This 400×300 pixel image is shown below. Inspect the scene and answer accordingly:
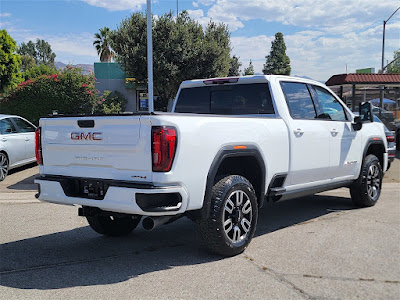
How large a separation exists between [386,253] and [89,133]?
345 centimetres

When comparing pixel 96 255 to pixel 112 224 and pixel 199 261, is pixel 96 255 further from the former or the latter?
pixel 199 261

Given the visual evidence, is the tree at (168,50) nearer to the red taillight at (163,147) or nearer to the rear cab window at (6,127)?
the rear cab window at (6,127)

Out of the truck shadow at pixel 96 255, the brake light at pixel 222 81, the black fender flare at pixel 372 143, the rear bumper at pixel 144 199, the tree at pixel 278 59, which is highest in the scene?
the tree at pixel 278 59

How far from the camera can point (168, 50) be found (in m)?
21.8

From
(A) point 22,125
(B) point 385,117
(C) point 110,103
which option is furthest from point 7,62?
(B) point 385,117

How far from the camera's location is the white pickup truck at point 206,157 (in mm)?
3891

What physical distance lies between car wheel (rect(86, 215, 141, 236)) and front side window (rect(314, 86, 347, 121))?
3091 millimetres

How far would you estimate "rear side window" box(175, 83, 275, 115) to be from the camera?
5566 mm

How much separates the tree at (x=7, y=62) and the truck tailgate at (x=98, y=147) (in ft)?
69.4

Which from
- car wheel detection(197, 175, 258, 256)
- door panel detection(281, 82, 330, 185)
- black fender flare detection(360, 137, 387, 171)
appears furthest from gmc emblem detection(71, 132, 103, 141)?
black fender flare detection(360, 137, 387, 171)

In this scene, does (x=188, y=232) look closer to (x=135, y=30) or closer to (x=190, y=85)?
(x=190, y=85)

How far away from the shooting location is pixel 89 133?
4254mm

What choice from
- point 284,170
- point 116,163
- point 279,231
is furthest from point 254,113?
point 116,163

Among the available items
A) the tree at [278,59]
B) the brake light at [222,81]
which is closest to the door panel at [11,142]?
the brake light at [222,81]
